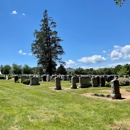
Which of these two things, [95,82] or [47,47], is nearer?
[95,82]

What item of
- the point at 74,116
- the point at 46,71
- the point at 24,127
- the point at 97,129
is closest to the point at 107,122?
the point at 97,129

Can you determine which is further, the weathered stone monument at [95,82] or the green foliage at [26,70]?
the green foliage at [26,70]

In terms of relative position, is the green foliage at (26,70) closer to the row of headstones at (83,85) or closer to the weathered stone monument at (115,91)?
the row of headstones at (83,85)

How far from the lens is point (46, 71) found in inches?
1783

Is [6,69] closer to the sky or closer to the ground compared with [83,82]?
closer to the sky

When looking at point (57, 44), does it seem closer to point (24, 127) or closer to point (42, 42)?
point (42, 42)

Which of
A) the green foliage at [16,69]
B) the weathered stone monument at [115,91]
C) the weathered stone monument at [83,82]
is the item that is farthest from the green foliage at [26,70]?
the weathered stone monument at [115,91]

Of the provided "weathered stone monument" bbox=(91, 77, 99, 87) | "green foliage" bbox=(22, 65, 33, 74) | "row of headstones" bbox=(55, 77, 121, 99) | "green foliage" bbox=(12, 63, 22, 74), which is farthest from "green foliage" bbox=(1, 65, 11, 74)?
"weathered stone monument" bbox=(91, 77, 99, 87)

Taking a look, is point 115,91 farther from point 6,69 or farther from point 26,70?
point 26,70

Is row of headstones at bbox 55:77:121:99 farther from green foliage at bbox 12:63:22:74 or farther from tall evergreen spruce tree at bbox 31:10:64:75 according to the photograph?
green foliage at bbox 12:63:22:74

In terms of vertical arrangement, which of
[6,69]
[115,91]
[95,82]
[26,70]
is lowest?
[115,91]

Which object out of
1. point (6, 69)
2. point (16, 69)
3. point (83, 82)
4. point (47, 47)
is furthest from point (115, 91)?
point (16, 69)

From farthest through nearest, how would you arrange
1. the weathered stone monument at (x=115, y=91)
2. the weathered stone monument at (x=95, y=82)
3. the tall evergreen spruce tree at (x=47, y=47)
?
the tall evergreen spruce tree at (x=47, y=47) < the weathered stone monument at (x=95, y=82) < the weathered stone monument at (x=115, y=91)

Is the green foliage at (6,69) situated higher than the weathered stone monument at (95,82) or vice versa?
the green foliage at (6,69)
